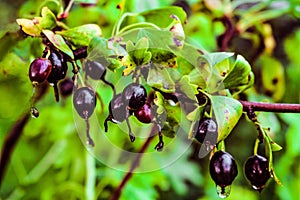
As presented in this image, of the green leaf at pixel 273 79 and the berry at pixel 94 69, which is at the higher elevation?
the berry at pixel 94 69

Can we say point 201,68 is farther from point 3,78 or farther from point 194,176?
point 194,176

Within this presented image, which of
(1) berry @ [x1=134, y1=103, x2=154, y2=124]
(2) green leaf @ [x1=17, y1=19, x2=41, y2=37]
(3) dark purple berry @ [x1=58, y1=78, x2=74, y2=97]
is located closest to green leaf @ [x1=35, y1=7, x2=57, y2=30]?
(2) green leaf @ [x1=17, y1=19, x2=41, y2=37]

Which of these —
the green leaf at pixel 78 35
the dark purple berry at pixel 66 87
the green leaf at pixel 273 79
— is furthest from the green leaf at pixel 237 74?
the green leaf at pixel 273 79

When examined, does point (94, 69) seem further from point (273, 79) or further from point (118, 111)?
point (273, 79)

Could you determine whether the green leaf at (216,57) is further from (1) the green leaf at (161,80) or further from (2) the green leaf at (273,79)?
(2) the green leaf at (273,79)

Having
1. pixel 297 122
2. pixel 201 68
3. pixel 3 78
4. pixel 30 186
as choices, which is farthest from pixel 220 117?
pixel 297 122

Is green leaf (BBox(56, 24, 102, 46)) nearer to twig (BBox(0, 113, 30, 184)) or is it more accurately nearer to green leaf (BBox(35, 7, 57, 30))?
green leaf (BBox(35, 7, 57, 30))
